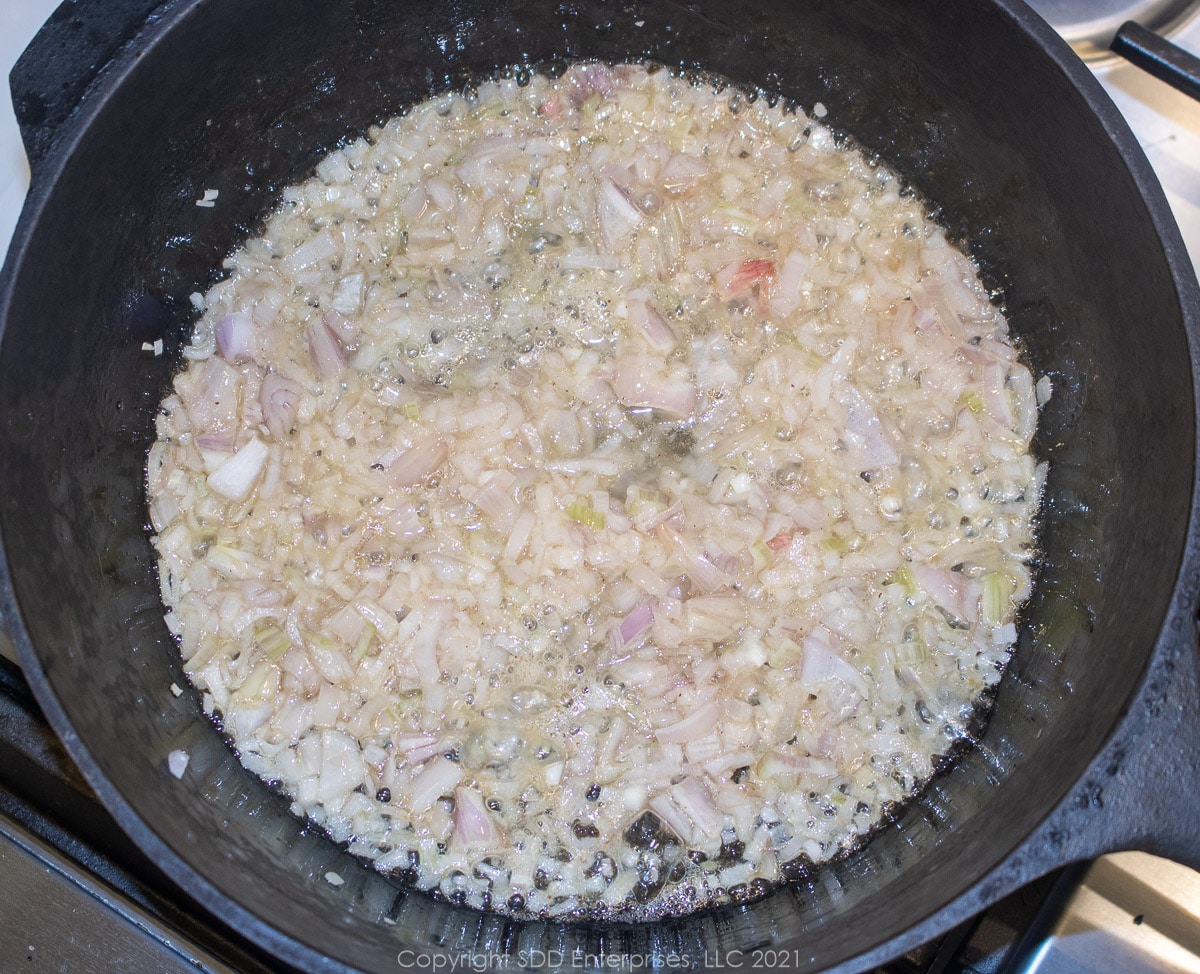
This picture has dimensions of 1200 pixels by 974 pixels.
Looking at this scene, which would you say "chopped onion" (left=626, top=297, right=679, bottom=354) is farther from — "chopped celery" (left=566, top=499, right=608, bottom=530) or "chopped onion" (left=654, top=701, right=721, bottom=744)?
"chopped onion" (left=654, top=701, right=721, bottom=744)

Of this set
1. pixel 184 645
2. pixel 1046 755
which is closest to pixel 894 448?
pixel 1046 755

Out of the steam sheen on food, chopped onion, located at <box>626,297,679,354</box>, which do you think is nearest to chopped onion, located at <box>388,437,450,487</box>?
the steam sheen on food

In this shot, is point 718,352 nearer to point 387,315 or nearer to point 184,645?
point 387,315

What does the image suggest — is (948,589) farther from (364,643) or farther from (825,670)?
(364,643)

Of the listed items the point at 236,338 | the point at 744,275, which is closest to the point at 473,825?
the point at 236,338

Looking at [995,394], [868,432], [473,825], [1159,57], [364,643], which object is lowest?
[473,825]

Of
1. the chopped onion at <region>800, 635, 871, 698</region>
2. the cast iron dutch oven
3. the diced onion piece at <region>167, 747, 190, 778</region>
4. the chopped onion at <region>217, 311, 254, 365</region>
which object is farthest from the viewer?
the chopped onion at <region>217, 311, 254, 365</region>
